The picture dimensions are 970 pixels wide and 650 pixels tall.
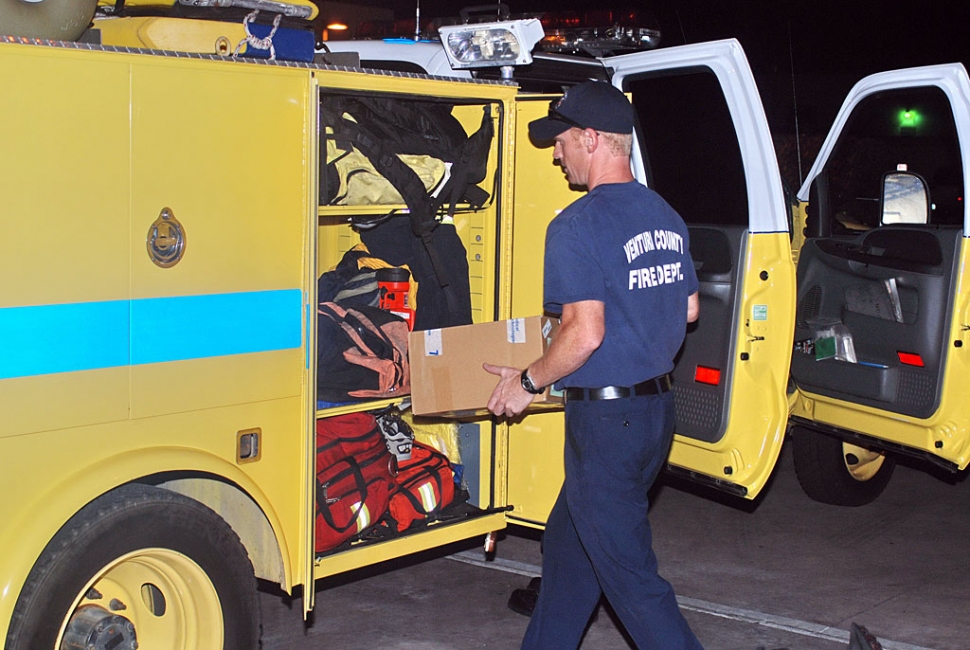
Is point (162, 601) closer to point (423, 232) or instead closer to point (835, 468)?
point (423, 232)

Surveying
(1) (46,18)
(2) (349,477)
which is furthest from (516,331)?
(1) (46,18)

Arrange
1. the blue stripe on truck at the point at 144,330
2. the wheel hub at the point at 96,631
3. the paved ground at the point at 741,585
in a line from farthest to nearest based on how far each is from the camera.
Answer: the paved ground at the point at 741,585 → the wheel hub at the point at 96,631 → the blue stripe on truck at the point at 144,330

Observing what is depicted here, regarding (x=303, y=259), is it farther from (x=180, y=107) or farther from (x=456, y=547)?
(x=456, y=547)

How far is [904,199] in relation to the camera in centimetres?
577

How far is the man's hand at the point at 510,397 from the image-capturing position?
3.60 meters

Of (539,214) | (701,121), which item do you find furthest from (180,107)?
(701,121)

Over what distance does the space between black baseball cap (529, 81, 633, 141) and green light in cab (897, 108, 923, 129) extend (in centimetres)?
278

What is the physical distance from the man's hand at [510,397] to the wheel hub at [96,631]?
133 centimetres

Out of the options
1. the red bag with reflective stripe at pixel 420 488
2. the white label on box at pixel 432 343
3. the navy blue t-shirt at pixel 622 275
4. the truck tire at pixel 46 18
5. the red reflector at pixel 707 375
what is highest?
the truck tire at pixel 46 18

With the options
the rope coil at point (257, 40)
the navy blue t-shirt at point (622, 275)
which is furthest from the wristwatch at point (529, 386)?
the rope coil at point (257, 40)

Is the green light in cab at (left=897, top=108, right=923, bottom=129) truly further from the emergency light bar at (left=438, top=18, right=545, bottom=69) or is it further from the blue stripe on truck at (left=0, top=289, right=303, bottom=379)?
the blue stripe on truck at (left=0, top=289, right=303, bottom=379)

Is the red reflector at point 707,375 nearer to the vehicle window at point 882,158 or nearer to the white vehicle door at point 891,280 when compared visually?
the white vehicle door at point 891,280

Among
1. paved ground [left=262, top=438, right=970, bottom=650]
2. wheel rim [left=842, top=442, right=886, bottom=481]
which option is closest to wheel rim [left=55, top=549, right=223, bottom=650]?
paved ground [left=262, top=438, right=970, bottom=650]

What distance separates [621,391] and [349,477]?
1.25 metres
